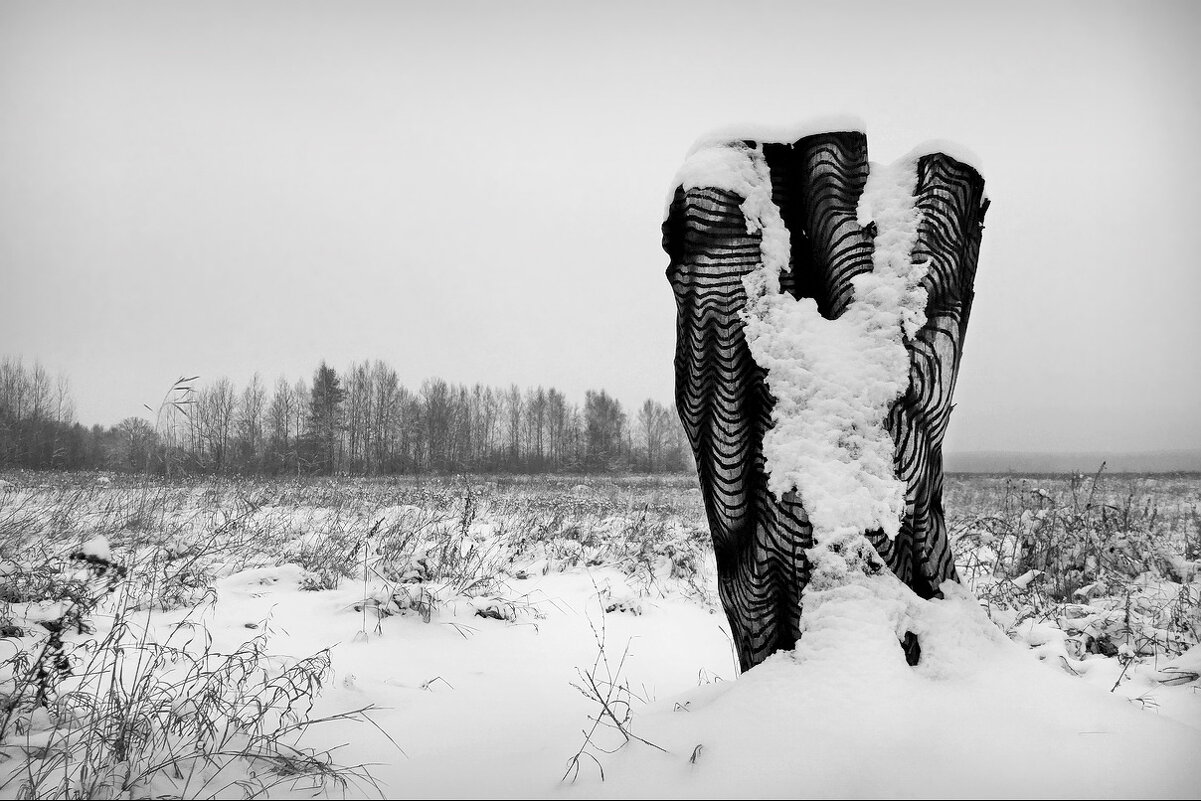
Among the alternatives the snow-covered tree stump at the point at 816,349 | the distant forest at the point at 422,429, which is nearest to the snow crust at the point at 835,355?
the snow-covered tree stump at the point at 816,349

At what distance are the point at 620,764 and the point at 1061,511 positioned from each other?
6.79 metres

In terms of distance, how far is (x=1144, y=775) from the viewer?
2.95ft

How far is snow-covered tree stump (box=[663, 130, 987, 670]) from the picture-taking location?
5.11ft

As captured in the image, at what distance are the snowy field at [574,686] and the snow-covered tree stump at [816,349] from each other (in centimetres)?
→ 21

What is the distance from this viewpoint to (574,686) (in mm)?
2008

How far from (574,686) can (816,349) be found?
1.44 metres

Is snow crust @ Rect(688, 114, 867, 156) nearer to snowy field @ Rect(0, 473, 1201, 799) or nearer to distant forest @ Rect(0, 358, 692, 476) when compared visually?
snowy field @ Rect(0, 473, 1201, 799)

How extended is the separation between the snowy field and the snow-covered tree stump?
21cm

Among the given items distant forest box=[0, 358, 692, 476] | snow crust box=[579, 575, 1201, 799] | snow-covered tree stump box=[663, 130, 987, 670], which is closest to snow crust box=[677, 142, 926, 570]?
snow-covered tree stump box=[663, 130, 987, 670]

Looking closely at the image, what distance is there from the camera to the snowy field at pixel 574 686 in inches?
40.3

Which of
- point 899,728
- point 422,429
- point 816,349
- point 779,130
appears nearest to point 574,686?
point 899,728

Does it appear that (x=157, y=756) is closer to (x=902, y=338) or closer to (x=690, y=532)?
(x=902, y=338)

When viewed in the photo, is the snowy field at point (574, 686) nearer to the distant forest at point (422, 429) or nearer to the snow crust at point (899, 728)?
the snow crust at point (899, 728)

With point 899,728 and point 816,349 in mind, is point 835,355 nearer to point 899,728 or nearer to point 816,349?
point 816,349
